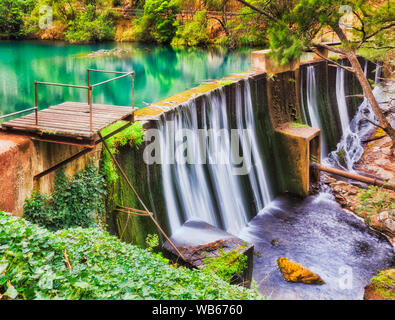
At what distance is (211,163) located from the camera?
11453 millimetres

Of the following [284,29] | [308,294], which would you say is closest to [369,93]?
[284,29]

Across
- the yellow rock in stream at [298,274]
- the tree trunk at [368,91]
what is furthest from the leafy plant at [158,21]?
the yellow rock in stream at [298,274]

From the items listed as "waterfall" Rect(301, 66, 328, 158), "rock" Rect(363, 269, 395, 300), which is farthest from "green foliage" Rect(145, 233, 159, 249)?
"waterfall" Rect(301, 66, 328, 158)

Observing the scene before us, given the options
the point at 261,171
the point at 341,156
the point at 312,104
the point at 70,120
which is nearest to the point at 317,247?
the point at 261,171

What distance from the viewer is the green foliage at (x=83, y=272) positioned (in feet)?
13.9

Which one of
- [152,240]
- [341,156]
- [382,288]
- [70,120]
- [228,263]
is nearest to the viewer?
[70,120]

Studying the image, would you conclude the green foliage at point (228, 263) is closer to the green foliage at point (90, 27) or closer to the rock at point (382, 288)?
the rock at point (382, 288)

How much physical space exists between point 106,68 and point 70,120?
1759 centimetres

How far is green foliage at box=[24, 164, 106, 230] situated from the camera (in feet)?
20.8

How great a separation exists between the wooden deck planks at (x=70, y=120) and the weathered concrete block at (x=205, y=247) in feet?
9.14

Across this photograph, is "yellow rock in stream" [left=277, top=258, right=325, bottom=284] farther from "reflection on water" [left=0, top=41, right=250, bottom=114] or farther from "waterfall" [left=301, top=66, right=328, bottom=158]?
"reflection on water" [left=0, top=41, right=250, bottom=114]

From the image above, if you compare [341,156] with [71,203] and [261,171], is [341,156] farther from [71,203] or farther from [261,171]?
[71,203]

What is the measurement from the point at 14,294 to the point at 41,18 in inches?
1484
